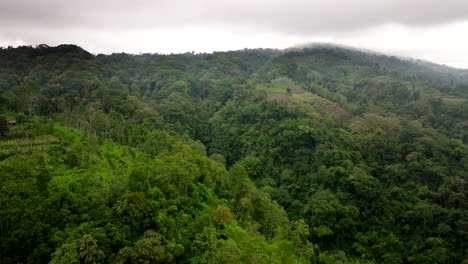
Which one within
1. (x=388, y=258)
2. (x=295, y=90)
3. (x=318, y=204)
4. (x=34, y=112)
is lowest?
(x=388, y=258)

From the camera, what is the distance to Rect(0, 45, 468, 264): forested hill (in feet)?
50.2

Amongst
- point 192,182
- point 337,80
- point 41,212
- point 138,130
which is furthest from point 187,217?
point 337,80

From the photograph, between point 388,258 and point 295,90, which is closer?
point 388,258

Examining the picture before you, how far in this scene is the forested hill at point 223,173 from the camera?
1529 cm

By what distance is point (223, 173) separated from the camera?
27.2m

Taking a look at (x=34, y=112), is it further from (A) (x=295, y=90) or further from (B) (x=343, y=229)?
(A) (x=295, y=90)

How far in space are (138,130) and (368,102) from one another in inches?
2271

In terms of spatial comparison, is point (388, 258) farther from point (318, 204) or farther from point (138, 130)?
point (138, 130)

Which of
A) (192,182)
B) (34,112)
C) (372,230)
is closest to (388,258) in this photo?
(372,230)

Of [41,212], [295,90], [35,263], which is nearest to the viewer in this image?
[35,263]

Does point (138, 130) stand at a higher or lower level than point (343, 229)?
higher

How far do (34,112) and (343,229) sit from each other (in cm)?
3950

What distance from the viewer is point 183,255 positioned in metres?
16.1

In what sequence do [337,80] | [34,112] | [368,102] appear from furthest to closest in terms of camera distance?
[337,80] → [368,102] → [34,112]
